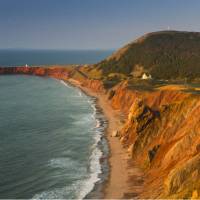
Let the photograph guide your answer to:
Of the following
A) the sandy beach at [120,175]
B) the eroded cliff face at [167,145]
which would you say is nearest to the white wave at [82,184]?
the sandy beach at [120,175]

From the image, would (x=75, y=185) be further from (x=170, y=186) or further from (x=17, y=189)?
(x=170, y=186)

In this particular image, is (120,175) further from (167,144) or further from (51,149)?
(51,149)

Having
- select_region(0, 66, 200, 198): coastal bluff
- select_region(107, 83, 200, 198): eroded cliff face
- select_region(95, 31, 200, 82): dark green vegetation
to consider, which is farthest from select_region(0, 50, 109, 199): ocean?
select_region(95, 31, 200, 82): dark green vegetation

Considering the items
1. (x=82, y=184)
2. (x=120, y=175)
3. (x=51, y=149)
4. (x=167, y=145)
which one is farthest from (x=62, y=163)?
(x=167, y=145)

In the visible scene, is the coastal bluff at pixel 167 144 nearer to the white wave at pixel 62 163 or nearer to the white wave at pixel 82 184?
the white wave at pixel 82 184

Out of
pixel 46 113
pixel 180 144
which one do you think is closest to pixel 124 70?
pixel 46 113

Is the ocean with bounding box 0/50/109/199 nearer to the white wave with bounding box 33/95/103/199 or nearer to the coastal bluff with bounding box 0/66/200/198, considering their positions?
the white wave with bounding box 33/95/103/199
